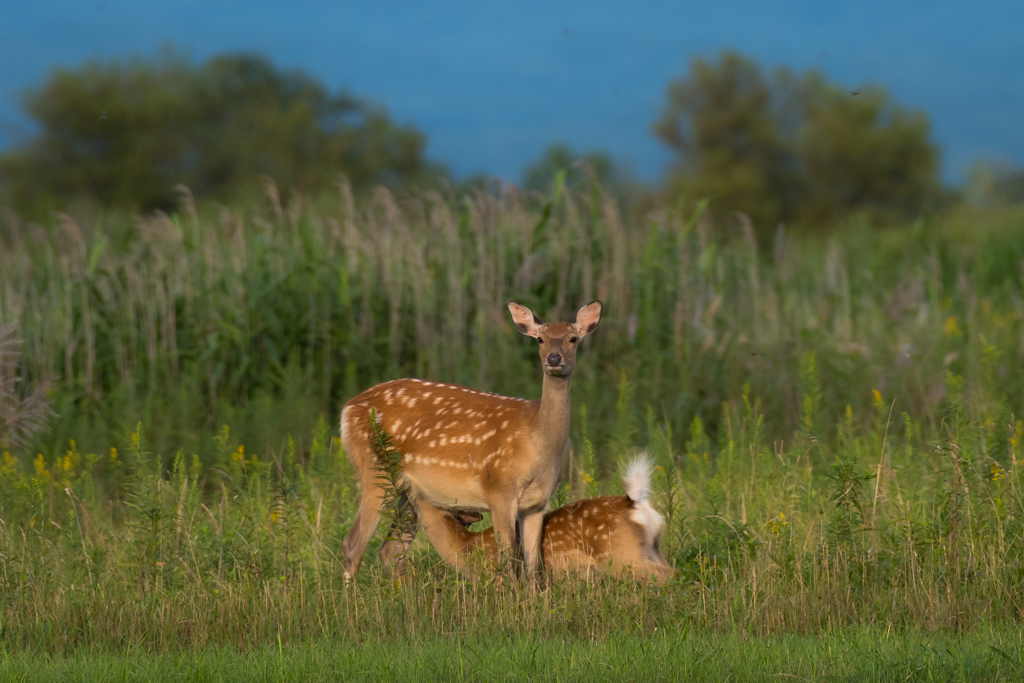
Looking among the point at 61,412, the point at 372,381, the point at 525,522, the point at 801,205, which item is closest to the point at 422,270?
the point at 372,381

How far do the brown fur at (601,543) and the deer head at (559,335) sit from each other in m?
0.86

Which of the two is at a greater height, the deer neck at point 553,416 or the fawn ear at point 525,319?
the fawn ear at point 525,319

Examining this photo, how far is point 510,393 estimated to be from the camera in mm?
10211

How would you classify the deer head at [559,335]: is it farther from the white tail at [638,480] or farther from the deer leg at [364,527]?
the deer leg at [364,527]

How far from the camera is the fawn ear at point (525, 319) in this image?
20.9ft

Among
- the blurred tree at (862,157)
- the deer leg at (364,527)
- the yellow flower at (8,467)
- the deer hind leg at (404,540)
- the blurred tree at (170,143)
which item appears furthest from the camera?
the blurred tree at (862,157)

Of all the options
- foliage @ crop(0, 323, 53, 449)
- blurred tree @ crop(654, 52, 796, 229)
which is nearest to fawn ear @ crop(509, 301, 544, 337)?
foliage @ crop(0, 323, 53, 449)

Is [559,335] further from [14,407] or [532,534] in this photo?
[14,407]

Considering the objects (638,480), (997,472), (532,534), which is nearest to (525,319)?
(638,480)

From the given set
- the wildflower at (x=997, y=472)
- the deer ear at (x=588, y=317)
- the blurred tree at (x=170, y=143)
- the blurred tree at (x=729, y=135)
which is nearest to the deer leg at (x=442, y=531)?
the deer ear at (x=588, y=317)

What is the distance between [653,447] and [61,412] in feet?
16.7

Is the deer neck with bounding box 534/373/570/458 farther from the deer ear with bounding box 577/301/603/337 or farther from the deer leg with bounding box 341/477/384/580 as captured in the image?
the deer leg with bounding box 341/477/384/580

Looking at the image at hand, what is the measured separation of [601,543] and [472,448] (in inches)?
35.2

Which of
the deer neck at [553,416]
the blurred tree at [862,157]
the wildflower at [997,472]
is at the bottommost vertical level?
the wildflower at [997,472]
